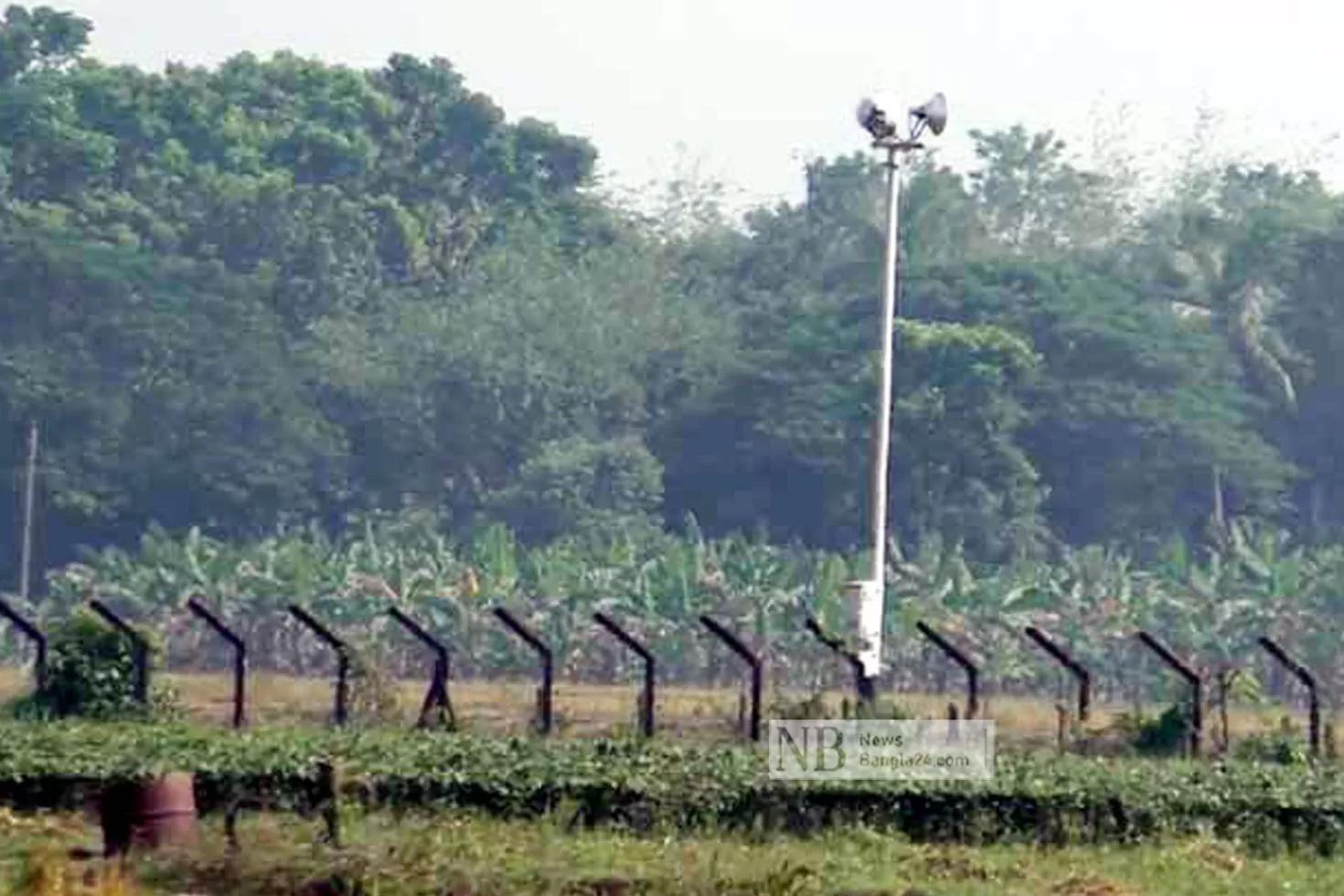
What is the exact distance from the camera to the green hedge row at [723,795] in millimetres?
21531

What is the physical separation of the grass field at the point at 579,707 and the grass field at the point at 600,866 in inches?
235

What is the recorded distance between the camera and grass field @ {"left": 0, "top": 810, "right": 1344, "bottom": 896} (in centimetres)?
1809

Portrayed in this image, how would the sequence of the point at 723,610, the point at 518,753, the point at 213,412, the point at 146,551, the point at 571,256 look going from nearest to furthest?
the point at 518,753 < the point at 723,610 < the point at 146,551 < the point at 213,412 < the point at 571,256

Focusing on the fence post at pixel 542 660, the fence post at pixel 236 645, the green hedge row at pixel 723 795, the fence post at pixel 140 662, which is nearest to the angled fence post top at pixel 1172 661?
the green hedge row at pixel 723 795

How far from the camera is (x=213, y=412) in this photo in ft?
205

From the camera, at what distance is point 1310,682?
78.1 ft

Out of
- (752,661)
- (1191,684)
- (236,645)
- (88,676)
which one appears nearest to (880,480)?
(1191,684)

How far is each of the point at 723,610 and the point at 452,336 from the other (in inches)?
780

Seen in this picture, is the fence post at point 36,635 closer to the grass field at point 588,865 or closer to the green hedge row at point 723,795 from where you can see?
the green hedge row at point 723,795

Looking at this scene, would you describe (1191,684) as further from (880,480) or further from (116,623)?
(116,623)

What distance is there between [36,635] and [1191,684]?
887 centimetres

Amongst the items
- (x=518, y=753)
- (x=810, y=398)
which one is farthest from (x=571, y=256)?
(x=518, y=753)

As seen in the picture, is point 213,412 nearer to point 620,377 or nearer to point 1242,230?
point 620,377

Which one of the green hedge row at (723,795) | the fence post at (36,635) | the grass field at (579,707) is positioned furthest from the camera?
the grass field at (579,707)
